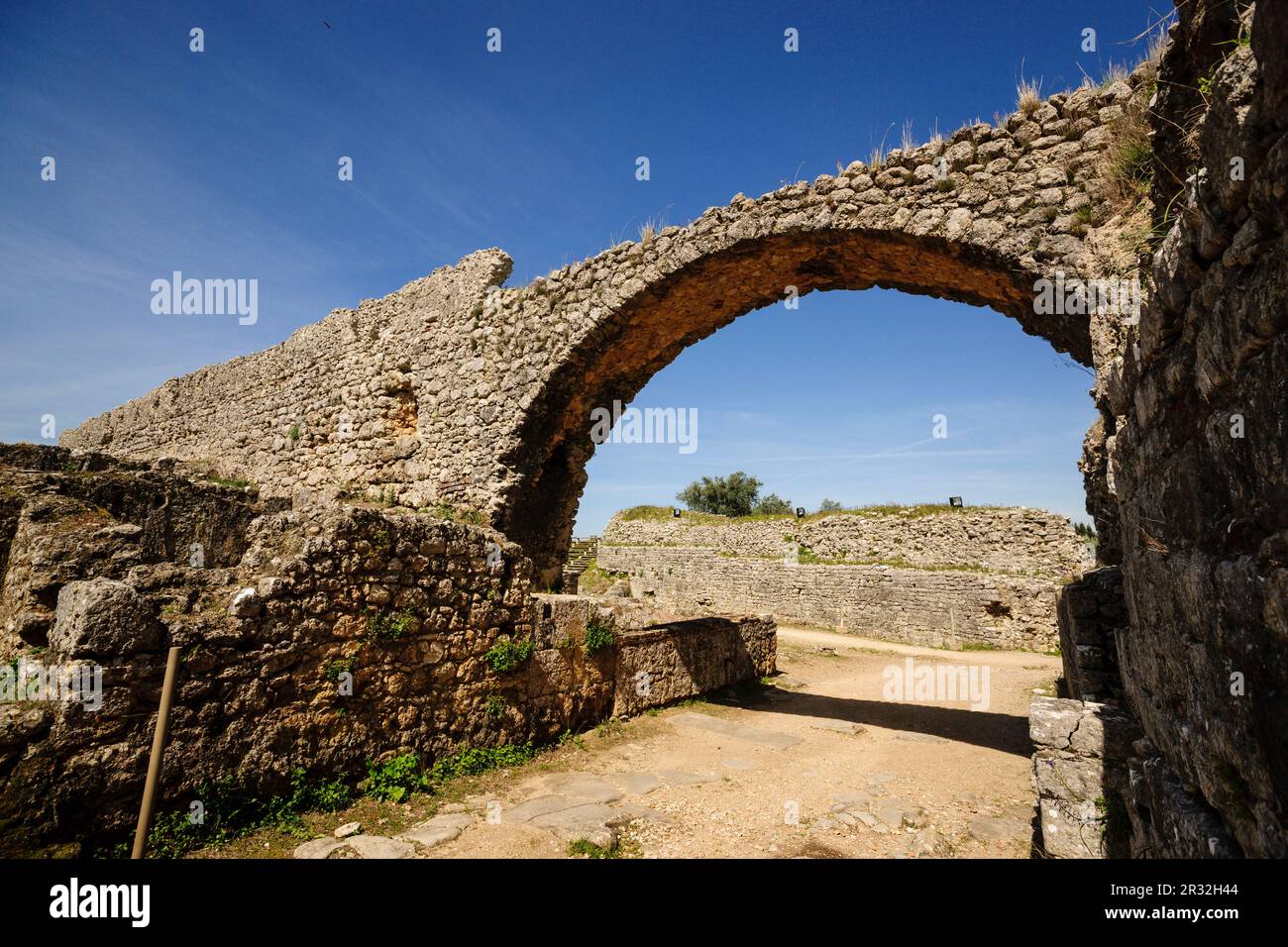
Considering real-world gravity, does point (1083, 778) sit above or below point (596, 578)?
above

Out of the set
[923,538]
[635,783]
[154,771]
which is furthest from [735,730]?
[923,538]

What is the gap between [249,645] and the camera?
4363mm

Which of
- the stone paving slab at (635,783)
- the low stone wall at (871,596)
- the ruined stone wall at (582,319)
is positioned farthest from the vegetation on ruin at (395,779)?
the low stone wall at (871,596)

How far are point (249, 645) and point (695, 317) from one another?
7.22 metres

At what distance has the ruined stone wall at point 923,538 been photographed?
60.0 ft

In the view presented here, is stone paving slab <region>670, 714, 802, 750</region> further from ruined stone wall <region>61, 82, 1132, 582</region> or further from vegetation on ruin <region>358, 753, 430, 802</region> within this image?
vegetation on ruin <region>358, 753, 430, 802</region>

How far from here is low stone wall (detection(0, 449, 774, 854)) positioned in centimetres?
354

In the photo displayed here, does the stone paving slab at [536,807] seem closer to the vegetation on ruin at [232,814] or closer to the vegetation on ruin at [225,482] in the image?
the vegetation on ruin at [232,814]

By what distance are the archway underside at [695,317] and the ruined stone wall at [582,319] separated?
3 centimetres

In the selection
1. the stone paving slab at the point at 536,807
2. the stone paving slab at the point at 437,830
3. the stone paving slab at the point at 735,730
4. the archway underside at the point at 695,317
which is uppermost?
the archway underside at the point at 695,317

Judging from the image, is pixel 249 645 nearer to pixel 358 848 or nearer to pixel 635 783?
pixel 358 848
